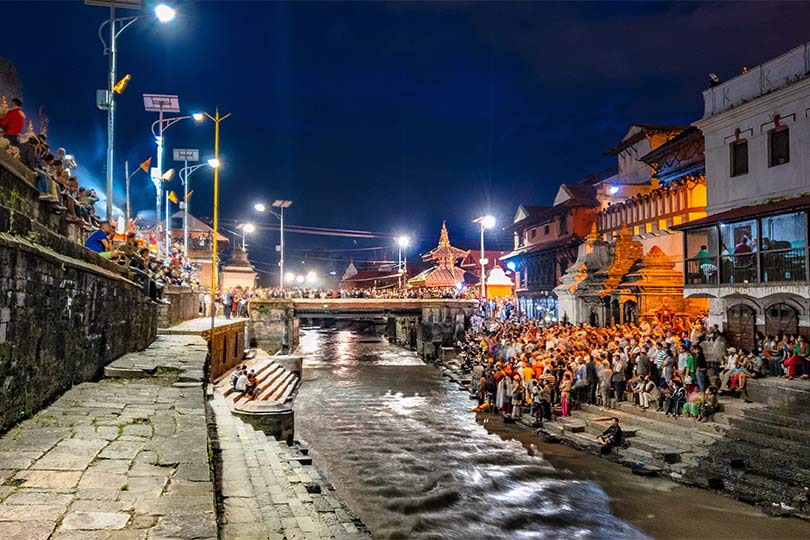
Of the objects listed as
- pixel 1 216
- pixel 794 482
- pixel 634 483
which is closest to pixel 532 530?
pixel 634 483

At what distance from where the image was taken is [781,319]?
16938mm

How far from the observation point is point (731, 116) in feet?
64.5

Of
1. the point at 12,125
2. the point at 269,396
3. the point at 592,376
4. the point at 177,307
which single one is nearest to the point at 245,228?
the point at 177,307

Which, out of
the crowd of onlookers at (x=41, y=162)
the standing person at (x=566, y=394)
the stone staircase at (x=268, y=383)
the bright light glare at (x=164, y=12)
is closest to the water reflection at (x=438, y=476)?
the stone staircase at (x=268, y=383)

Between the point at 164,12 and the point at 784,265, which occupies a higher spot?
the point at 164,12

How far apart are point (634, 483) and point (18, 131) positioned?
13.7 meters

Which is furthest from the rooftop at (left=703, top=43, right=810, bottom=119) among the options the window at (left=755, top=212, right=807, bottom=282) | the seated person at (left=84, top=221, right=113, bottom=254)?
the seated person at (left=84, top=221, right=113, bottom=254)

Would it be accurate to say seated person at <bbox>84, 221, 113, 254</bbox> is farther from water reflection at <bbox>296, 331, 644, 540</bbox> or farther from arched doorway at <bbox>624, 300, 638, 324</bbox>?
arched doorway at <bbox>624, 300, 638, 324</bbox>

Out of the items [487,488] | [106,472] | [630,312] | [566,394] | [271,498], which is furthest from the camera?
[630,312]

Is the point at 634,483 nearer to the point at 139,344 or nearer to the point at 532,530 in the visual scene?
the point at 532,530

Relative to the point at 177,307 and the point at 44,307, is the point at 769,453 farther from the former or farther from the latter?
the point at 177,307

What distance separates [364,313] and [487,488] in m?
32.6

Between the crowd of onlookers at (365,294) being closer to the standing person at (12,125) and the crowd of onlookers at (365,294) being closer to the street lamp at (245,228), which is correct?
the street lamp at (245,228)

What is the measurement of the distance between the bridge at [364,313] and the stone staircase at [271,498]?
27610 mm
